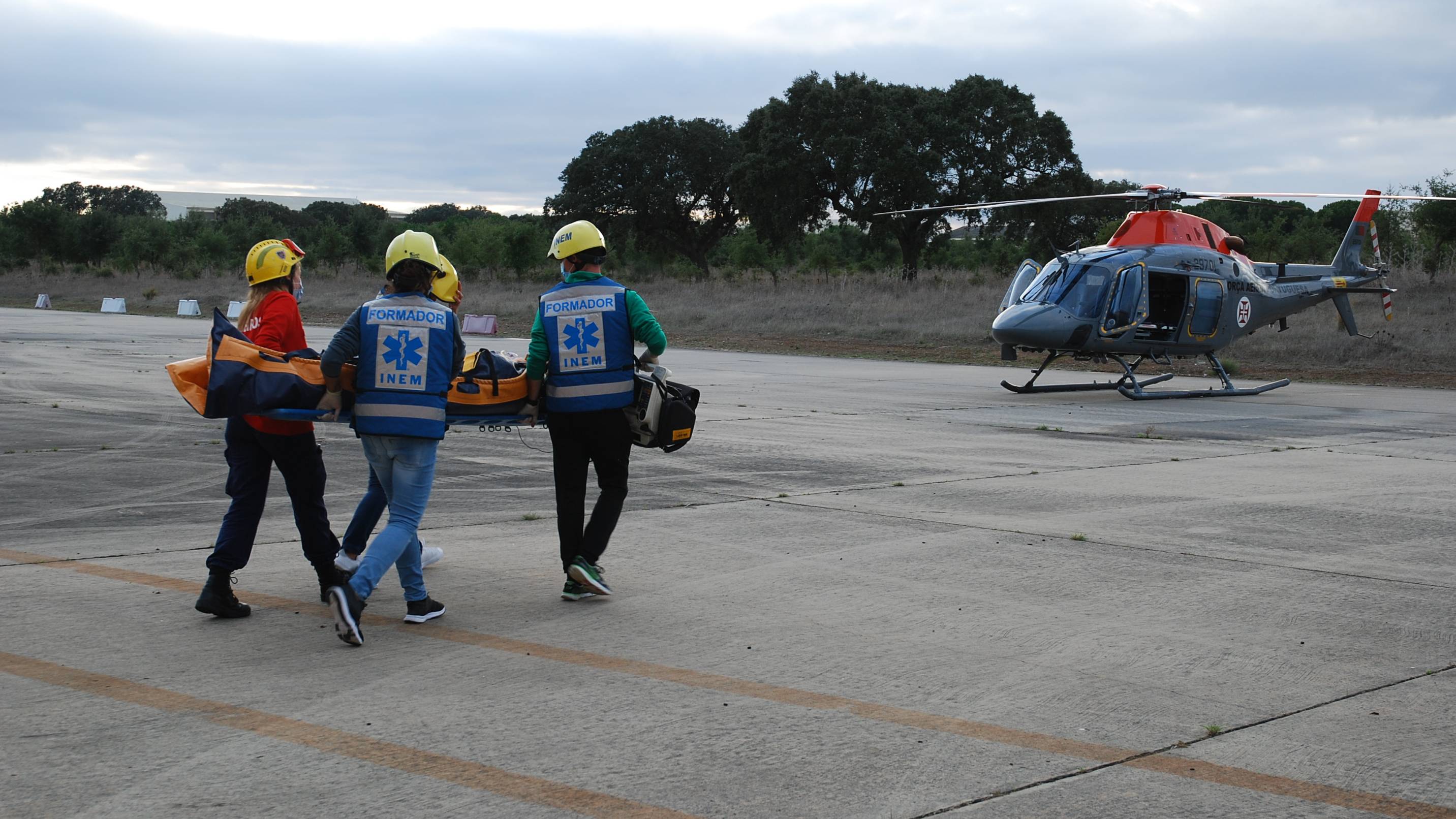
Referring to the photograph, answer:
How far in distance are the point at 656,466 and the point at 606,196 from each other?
57.8m

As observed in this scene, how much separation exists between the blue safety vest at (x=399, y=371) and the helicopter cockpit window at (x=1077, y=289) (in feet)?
51.9

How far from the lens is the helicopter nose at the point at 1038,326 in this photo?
1980cm

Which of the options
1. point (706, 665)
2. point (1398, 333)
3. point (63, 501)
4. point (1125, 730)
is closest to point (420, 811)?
point (706, 665)

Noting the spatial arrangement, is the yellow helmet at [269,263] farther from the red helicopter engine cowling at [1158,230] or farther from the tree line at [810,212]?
the tree line at [810,212]

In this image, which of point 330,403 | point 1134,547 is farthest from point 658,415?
point 1134,547

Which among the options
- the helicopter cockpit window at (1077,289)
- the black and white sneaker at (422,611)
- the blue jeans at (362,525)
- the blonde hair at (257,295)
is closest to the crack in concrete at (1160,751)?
the black and white sneaker at (422,611)

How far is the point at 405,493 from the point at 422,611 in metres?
0.55

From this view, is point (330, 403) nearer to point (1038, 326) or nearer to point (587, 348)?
point (587, 348)

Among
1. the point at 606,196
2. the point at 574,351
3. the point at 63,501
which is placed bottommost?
the point at 63,501

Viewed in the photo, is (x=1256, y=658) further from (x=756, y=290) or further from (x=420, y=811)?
(x=756, y=290)

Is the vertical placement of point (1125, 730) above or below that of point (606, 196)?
below

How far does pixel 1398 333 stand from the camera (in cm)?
3009

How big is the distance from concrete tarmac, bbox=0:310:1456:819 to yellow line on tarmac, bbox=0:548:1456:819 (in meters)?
0.02

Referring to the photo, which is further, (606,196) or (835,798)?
(606,196)
